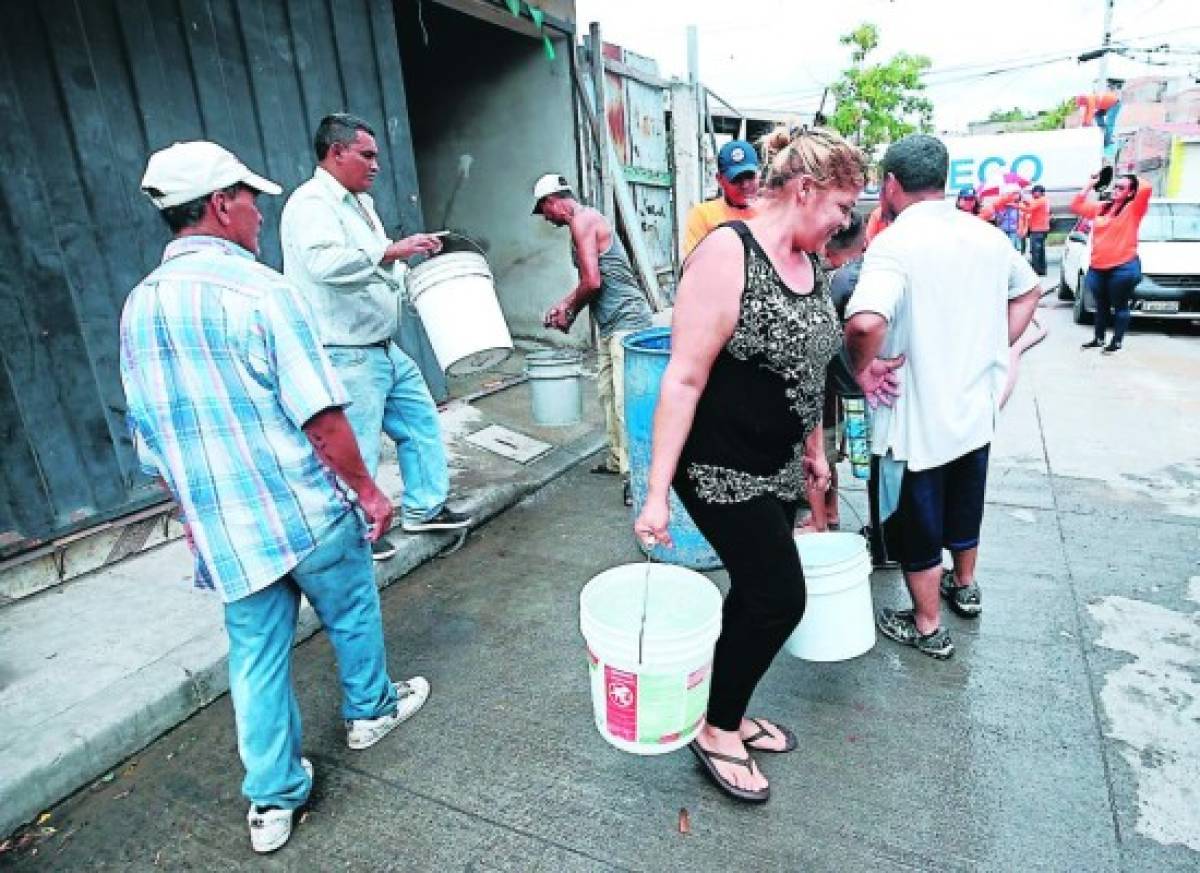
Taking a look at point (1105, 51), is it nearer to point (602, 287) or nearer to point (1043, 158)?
point (1043, 158)

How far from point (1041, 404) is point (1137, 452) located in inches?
52.6

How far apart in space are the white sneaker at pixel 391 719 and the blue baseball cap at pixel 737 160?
299cm

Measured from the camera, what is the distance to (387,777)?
229 centimetres

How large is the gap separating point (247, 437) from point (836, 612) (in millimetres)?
1872

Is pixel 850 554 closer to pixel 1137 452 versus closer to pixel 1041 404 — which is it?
pixel 1137 452

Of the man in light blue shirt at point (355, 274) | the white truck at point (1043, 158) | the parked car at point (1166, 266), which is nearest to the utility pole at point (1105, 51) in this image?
the white truck at point (1043, 158)

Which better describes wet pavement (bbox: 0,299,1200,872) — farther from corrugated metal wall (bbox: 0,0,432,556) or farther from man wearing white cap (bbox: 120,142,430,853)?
corrugated metal wall (bbox: 0,0,432,556)

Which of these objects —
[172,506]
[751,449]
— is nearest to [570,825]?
[751,449]

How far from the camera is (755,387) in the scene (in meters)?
1.87

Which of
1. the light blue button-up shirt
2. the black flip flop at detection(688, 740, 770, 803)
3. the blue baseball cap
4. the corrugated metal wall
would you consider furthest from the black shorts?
the corrugated metal wall

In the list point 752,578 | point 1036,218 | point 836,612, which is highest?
point 1036,218

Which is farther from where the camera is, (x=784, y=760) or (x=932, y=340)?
(x=932, y=340)

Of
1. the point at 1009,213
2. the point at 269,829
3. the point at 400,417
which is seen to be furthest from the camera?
the point at 1009,213

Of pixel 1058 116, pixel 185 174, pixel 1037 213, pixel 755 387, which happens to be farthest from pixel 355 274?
pixel 1058 116
